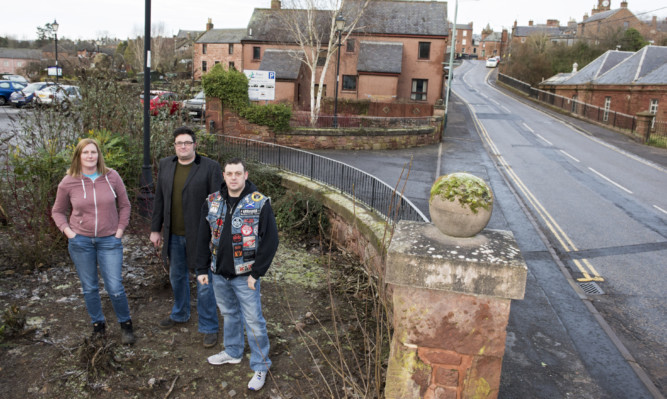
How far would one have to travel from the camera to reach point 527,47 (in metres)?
57.3

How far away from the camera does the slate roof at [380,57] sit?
35.3 m

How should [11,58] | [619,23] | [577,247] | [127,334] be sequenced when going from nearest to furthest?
[127,334] → [577,247] → [619,23] → [11,58]

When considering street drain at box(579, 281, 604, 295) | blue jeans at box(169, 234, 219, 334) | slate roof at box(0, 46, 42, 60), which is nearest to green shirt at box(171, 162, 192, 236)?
blue jeans at box(169, 234, 219, 334)

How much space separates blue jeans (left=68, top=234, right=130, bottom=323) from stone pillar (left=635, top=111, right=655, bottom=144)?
2790 centimetres

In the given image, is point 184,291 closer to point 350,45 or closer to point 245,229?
point 245,229

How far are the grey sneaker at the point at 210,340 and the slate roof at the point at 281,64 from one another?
1250 inches

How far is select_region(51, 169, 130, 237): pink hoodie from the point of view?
4535mm

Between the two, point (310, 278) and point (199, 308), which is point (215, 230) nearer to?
point (199, 308)

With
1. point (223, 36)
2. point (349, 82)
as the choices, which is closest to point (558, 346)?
point (349, 82)

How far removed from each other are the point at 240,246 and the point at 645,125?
27857 mm

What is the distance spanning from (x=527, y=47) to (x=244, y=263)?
6087cm

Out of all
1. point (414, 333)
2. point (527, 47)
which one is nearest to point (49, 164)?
point (414, 333)

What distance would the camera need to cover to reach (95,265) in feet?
15.4

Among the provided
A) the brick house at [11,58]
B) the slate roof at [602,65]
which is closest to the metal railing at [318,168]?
the slate roof at [602,65]
